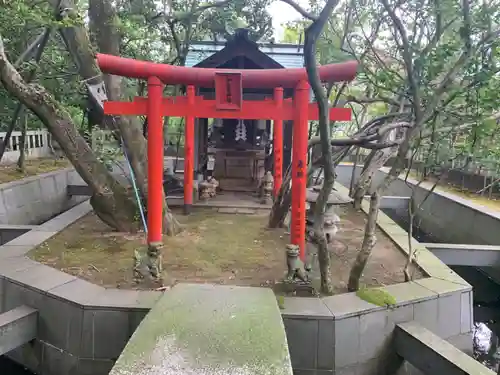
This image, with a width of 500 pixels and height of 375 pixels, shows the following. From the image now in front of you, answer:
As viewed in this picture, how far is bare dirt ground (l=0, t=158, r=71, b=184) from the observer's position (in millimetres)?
12008

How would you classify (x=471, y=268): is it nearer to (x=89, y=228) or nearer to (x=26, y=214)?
(x=89, y=228)

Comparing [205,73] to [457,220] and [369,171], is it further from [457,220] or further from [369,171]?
[457,220]

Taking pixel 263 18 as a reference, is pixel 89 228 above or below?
below

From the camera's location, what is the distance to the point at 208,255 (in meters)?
6.60

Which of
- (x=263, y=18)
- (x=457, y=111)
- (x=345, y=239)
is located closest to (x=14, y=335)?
(x=345, y=239)

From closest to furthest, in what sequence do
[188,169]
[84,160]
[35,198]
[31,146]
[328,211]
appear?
[328,211] < [84,160] < [188,169] < [35,198] < [31,146]

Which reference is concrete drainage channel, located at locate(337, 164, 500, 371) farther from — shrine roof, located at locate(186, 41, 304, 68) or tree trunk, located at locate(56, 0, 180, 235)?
tree trunk, located at locate(56, 0, 180, 235)

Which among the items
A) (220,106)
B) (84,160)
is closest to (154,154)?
(220,106)

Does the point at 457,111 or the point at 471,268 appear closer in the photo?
the point at 457,111

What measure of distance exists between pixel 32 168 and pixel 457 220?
480 inches

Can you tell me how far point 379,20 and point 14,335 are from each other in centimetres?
627

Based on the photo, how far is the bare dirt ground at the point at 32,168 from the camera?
12008mm

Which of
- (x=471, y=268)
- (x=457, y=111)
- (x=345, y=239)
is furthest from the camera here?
(x=471, y=268)

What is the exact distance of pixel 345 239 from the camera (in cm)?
779
